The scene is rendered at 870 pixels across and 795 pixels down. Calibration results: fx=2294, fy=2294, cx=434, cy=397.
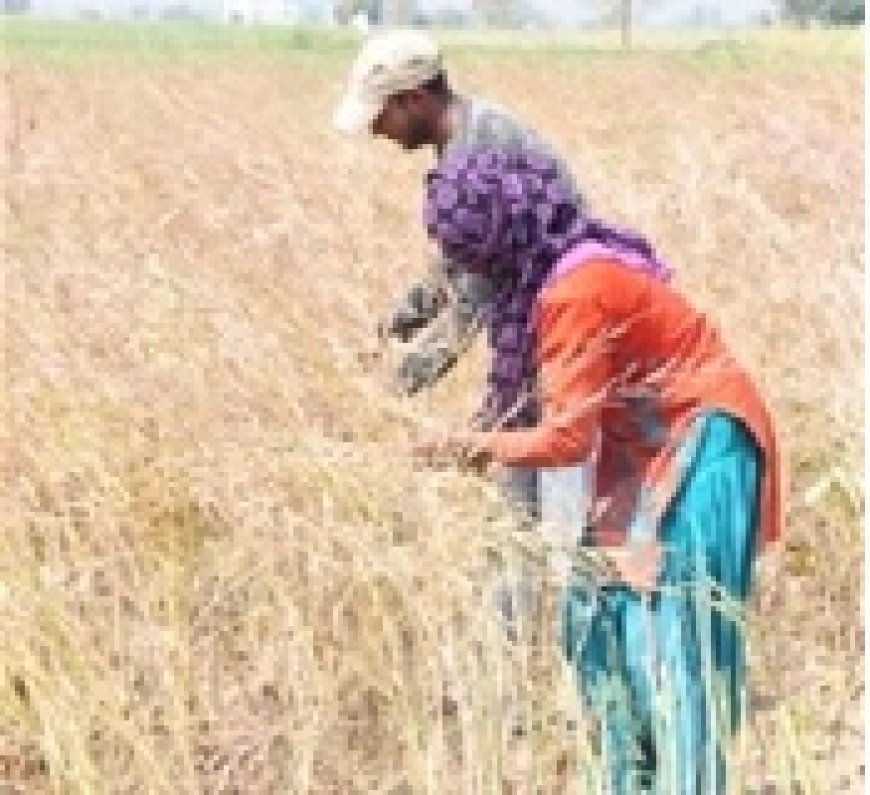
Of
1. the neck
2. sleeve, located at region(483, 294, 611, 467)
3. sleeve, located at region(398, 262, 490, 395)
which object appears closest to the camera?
sleeve, located at region(483, 294, 611, 467)

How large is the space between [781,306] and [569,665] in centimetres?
198

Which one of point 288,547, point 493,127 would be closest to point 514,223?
point 493,127

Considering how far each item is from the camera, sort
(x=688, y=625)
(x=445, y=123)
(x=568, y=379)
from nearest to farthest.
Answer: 1. (x=568, y=379)
2. (x=688, y=625)
3. (x=445, y=123)

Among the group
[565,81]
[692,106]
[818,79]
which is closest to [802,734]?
[692,106]

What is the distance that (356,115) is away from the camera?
8.19 feet

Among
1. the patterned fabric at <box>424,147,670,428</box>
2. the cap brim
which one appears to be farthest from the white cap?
the patterned fabric at <box>424,147,670,428</box>

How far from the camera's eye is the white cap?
2.45m

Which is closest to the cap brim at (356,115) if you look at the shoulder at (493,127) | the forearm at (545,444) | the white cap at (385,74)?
the white cap at (385,74)

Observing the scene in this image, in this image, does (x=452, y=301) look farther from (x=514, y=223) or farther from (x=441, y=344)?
(x=514, y=223)

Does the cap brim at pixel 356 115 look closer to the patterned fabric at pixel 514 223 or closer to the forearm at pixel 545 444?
the patterned fabric at pixel 514 223

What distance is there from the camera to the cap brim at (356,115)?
247 cm

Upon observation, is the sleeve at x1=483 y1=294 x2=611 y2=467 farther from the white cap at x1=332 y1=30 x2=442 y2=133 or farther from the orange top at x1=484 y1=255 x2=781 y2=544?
the white cap at x1=332 y1=30 x2=442 y2=133

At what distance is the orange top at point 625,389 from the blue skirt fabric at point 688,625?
22 mm

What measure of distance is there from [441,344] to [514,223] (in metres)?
0.33
